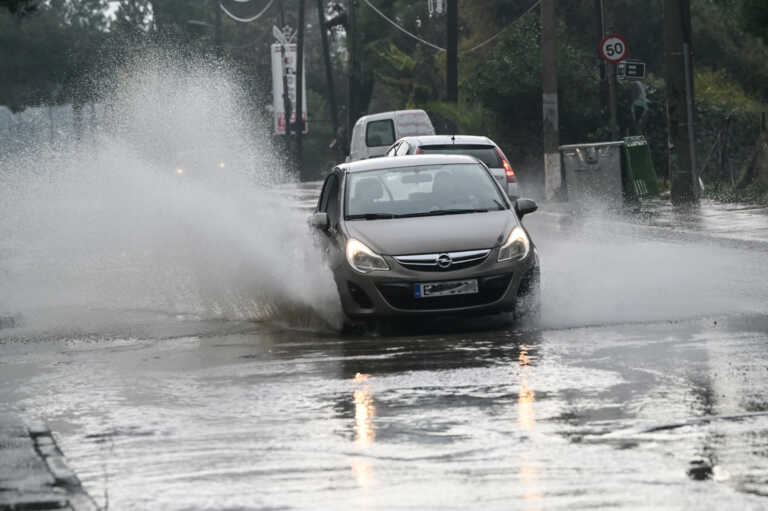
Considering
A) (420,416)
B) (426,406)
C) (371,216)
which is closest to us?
(420,416)

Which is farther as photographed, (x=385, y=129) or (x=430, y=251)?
(x=385, y=129)

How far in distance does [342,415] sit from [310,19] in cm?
10958

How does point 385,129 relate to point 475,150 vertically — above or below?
above

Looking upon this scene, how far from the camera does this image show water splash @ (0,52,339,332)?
16359 millimetres

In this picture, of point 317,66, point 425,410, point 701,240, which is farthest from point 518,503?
point 317,66

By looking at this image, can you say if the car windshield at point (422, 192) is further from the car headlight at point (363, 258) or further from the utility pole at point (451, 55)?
the utility pole at point (451, 55)

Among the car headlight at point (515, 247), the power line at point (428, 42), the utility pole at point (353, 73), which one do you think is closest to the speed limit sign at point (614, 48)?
the car headlight at point (515, 247)

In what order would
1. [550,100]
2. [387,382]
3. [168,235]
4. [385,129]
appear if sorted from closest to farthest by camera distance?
[387,382]
[168,235]
[550,100]
[385,129]

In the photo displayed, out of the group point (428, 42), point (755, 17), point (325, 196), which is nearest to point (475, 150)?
point (755, 17)

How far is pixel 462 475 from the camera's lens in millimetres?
7355

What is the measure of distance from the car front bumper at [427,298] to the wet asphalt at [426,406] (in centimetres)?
24

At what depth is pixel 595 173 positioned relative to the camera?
98.1 feet

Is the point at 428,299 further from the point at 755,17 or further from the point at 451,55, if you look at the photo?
the point at 451,55

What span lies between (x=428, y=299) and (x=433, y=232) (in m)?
0.66
